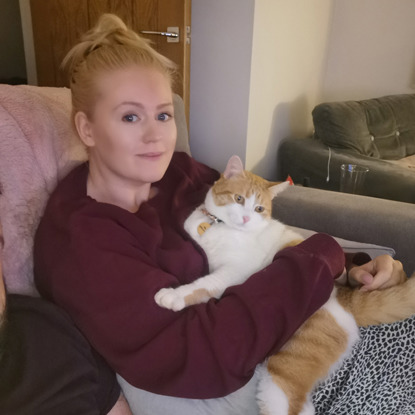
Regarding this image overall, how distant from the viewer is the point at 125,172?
951mm

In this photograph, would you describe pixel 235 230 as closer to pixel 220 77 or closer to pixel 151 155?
pixel 151 155

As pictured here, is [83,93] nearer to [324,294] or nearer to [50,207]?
[50,207]

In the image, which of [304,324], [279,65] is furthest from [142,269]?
[279,65]

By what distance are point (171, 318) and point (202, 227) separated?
35cm

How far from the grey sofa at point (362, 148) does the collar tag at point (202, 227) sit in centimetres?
132

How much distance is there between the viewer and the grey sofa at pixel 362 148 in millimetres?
2074

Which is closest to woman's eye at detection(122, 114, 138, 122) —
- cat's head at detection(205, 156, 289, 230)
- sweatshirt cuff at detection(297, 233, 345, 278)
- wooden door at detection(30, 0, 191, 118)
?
cat's head at detection(205, 156, 289, 230)

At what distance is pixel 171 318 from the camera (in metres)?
0.79

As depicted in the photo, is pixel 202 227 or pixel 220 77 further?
pixel 220 77

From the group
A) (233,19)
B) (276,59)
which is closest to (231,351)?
(233,19)

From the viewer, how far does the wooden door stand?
6.94 feet

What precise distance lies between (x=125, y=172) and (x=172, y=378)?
0.47 m

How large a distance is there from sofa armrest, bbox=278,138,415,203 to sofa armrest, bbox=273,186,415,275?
2.06 feet

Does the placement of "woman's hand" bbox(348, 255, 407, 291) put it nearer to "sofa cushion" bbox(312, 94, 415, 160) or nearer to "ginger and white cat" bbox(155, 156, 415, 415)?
"ginger and white cat" bbox(155, 156, 415, 415)
